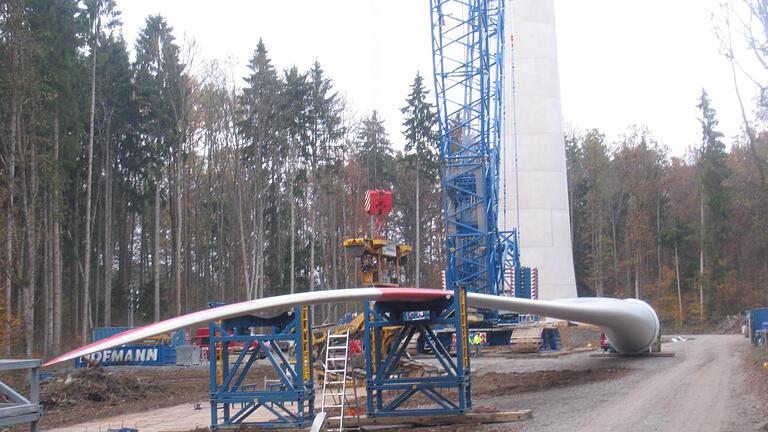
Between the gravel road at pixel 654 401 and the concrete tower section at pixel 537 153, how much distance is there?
15.2 metres

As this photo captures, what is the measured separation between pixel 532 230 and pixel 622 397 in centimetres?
2429

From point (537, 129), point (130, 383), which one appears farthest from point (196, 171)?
point (130, 383)

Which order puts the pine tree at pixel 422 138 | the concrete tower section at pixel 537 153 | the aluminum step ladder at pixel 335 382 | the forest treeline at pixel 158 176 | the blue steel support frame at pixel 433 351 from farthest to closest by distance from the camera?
the pine tree at pixel 422 138
the concrete tower section at pixel 537 153
the forest treeline at pixel 158 176
the blue steel support frame at pixel 433 351
the aluminum step ladder at pixel 335 382

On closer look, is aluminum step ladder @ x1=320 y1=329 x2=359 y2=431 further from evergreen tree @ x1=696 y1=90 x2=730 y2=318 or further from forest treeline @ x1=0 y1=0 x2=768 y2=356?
evergreen tree @ x1=696 y1=90 x2=730 y2=318

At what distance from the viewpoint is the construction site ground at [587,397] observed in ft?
44.2

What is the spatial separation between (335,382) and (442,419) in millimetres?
2654

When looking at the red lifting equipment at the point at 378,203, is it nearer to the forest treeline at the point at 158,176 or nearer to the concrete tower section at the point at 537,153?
the forest treeline at the point at 158,176

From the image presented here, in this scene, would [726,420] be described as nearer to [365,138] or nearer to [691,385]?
[691,385]

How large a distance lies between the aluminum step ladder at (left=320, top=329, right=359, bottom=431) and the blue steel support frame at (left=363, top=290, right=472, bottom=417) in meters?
0.49

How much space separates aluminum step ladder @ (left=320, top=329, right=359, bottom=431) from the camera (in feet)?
45.9

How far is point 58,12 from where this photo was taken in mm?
35219

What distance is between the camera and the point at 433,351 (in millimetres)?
15086

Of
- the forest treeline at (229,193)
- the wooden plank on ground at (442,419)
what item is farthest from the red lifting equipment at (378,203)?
the forest treeline at (229,193)

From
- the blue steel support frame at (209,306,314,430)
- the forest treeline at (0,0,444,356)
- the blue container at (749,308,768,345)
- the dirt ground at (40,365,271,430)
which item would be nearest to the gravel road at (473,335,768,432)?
the blue steel support frame at (209,306,314,430)
